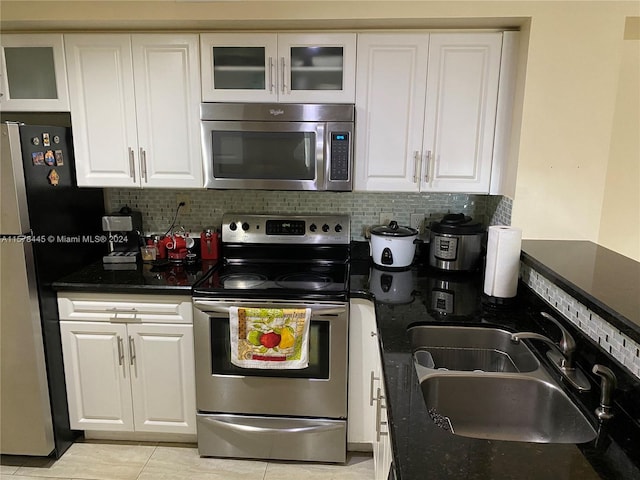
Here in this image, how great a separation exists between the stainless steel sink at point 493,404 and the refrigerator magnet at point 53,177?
1909 mm

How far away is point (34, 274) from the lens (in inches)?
82.1

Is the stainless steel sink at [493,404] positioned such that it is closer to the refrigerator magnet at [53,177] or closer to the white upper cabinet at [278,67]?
the white upper cabinet at [278,67]

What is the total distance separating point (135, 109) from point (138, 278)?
84 cm

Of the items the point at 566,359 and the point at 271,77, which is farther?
the point at 271,77

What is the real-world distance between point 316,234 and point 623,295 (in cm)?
152

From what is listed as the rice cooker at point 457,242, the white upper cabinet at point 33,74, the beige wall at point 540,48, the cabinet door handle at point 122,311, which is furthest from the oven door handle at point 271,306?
the white upper cabinet at point 33,74

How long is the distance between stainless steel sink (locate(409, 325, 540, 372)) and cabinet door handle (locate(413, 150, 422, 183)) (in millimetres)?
807

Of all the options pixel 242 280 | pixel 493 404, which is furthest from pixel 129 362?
pixel 493 404

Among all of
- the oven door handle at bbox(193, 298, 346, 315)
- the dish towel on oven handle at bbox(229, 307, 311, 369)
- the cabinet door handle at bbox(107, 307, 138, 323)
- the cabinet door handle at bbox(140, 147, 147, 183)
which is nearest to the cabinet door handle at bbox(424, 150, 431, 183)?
the oven door handle at bbox(193, 298, 346, 315)

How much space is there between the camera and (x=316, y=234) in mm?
2561

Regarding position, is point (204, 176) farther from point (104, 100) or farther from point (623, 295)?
point (623, 295)

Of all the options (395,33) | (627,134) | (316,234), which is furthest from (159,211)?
(627,134)

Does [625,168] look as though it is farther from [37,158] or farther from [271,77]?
[37,158]

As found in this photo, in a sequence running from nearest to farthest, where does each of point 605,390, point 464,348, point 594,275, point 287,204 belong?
point 605,390 → point 594,275 → point 464,348 → point 287,204
